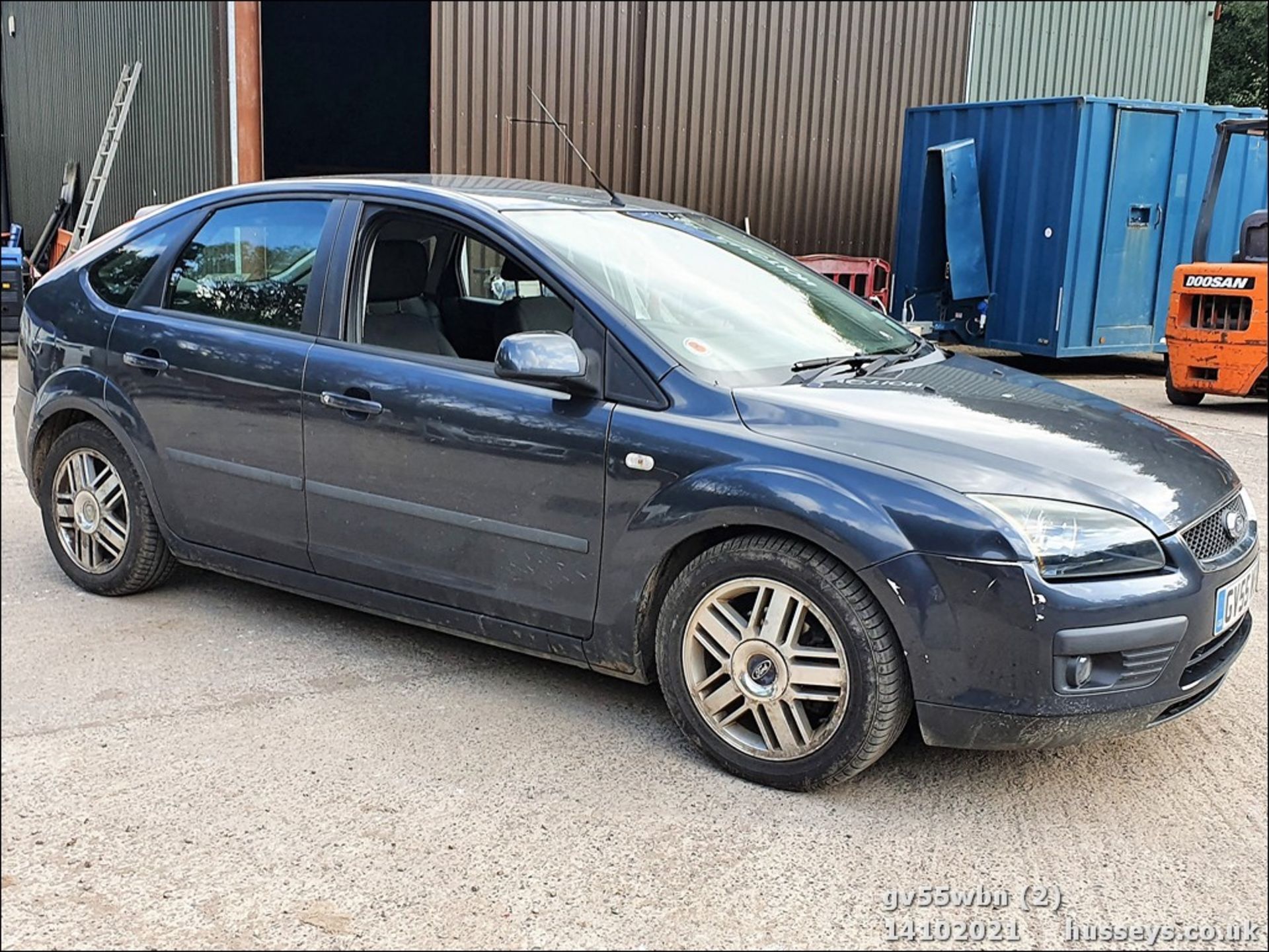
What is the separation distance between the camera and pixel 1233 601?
11.1 ft

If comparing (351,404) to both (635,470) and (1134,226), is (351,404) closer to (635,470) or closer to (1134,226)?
(635,470)

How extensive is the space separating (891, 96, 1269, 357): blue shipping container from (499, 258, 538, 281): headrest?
927 centimetres

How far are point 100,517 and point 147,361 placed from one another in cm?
68

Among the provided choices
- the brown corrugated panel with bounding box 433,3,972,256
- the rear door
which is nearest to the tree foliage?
the brown corrugated panel with bounding box 433,3,972,256

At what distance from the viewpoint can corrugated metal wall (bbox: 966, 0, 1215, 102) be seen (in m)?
16.6

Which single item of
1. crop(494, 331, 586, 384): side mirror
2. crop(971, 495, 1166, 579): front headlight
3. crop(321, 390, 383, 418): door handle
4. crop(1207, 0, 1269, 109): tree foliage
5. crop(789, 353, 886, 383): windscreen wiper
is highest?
crop(1207, 0, 1269, 109): tree foliage

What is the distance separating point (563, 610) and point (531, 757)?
0.42 metres

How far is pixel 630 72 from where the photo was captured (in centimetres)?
1487

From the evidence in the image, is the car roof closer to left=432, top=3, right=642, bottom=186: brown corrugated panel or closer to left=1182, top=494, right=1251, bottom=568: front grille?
A: left=1182, top=494, right=1251, bottom=568: front grille

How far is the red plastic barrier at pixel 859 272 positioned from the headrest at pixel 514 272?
10.2m

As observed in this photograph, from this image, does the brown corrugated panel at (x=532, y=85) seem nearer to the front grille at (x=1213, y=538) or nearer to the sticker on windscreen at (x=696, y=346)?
the sticker on windscreen at (x=696, y=346)

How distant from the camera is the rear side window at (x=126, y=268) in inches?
185

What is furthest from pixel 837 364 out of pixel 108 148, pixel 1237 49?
pixel 1237 49

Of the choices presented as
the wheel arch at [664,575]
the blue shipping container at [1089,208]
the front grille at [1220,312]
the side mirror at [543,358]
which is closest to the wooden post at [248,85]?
the blue shipping container at [1089,208]
